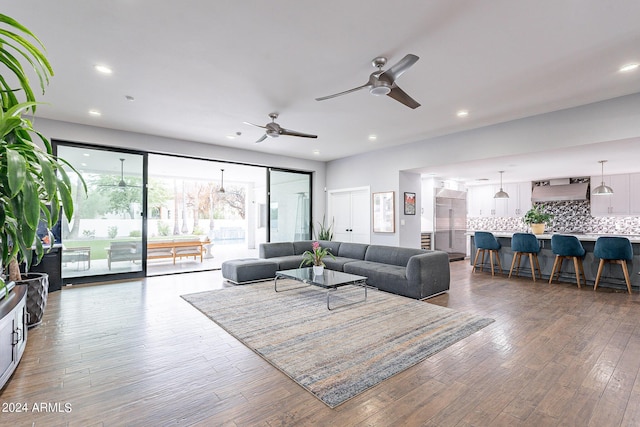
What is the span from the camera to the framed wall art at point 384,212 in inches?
281

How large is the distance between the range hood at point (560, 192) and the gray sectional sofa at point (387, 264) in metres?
5.75

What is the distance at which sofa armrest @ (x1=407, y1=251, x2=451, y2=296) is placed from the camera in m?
4.52

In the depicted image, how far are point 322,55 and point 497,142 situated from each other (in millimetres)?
3819

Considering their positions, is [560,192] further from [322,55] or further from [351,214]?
[322,55]

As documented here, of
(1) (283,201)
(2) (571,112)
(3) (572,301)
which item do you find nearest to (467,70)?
(2) (571,112)

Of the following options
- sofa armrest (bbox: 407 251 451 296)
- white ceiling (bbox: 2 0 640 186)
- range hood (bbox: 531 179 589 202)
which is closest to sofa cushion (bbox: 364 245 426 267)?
sofa armrest (bbox: 407 251 451 296)

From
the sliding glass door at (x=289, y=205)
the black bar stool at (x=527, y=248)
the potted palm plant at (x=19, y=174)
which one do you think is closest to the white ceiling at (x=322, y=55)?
the potted palm plant at (x=19, y=174)

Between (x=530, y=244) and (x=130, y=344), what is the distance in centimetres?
679

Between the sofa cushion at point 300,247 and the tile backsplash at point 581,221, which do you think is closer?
the sofa cushion at point 300,247

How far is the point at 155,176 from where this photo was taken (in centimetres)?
1095

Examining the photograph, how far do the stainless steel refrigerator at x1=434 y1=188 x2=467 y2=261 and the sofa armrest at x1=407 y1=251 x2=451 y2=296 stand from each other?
4239 mm

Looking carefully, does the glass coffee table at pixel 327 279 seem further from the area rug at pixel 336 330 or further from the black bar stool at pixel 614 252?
the black bar stool at pixel 614 252

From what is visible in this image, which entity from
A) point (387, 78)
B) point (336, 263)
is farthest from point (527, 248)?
point (387, 78)

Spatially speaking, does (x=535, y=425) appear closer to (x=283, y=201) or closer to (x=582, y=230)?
(x=283, y=201)
